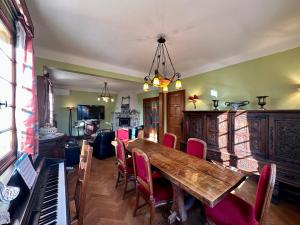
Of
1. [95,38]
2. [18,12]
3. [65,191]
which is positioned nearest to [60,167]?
[65,191]

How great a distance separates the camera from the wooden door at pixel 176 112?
449 centimetres

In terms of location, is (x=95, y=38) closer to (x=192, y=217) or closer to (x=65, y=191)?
(x=65, y=191)

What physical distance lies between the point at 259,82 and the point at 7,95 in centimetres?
404

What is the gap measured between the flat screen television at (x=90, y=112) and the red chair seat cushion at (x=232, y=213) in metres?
7.55

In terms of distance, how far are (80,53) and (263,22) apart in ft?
10.9

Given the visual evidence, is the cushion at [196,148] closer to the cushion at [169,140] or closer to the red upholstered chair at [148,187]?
the cushion at [169,140]

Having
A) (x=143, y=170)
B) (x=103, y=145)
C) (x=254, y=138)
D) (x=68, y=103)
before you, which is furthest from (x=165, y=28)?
(x=68, y=103)

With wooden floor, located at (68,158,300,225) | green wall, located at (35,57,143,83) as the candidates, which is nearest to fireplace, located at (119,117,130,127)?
green wall, located at (35,57,143,83)

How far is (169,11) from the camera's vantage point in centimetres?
180

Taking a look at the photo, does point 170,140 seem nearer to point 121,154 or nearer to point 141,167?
point 121,154

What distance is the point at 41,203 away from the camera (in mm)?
973

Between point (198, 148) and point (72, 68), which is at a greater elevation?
point (72, 68)

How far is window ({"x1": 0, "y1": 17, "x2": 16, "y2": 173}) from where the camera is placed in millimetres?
1377

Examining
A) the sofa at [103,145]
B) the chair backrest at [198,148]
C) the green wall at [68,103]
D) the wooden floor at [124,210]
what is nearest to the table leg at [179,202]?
the wooden floor at [124,210]
